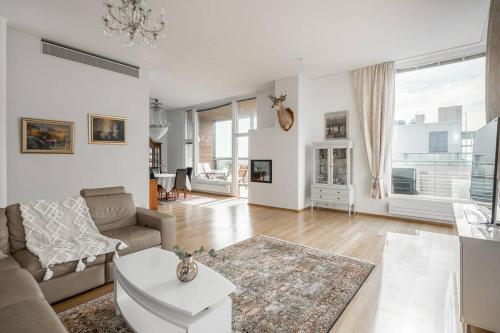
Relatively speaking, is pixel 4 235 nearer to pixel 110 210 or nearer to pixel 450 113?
pixel 110 210

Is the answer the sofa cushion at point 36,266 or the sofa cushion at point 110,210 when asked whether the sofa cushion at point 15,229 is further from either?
the sofa cushion at point 110,210

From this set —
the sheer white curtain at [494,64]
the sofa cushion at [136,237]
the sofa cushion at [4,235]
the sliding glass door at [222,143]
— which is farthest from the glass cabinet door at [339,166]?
the sofa cushion at [4,235]

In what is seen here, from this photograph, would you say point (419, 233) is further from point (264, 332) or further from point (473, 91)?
point (264, 332)

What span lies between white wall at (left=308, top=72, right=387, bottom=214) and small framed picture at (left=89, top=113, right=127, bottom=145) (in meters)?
4.30

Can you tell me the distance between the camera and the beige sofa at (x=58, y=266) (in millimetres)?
1301

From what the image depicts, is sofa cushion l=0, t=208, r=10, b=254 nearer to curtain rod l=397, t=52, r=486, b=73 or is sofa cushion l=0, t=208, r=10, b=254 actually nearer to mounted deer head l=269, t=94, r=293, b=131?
mounted deer head l=269, t=94, r=293, b=131

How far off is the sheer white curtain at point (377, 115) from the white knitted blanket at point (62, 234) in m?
4.69

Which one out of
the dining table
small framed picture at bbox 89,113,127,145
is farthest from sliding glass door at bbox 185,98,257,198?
small framed picture at bbox 89,113,127,145

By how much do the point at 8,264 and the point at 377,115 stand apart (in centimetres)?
570

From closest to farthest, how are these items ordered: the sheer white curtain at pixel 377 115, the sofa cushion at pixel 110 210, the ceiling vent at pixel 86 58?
the sofa cushion at pixel 110 210, the ceiling vent at pixel 86 58, the sheer white curtain at pixel 377 115

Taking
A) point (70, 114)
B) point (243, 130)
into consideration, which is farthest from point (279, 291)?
point (243, 130)

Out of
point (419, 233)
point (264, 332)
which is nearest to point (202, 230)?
point (264, 332)

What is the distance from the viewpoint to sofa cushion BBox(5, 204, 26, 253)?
7.49 ft

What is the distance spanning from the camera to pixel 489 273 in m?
1.74
